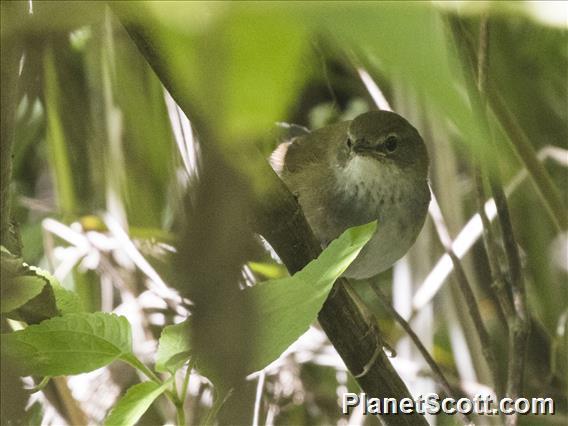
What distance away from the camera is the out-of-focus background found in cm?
27

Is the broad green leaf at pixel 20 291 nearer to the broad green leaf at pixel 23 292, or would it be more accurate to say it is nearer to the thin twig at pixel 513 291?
the broad green leaf at pixel 23 292

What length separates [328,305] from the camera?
132 cm

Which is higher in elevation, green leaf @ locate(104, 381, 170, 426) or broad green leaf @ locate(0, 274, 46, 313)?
broad green leaf @ locate(0, 274, 46, 313)

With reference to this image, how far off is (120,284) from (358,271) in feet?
2.19

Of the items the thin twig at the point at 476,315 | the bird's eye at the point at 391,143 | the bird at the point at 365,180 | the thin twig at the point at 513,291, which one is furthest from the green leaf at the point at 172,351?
the bird's eye at the point at 391,143

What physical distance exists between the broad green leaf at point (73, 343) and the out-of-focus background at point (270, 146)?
0.22 feet

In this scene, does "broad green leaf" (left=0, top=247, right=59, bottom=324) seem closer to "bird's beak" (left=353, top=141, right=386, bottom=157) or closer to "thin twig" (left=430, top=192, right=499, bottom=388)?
"thin twig" (left=430, top=192, right=499, bottom=388)

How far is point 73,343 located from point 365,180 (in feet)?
5.59

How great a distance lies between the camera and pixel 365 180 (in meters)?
2.55

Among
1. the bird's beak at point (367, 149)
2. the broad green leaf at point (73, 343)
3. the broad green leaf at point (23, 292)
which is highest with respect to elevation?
the bird's beak at point (367, 149)

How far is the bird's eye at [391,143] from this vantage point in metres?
2.75

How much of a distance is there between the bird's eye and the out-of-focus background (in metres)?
0.12

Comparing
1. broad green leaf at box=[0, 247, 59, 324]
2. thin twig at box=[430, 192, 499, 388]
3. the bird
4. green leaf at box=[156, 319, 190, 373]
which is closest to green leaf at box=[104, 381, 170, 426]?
green leaf at box=[156, 319, 190, 373]

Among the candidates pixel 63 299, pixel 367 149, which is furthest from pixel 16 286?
pixel 367 149
